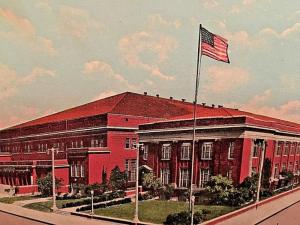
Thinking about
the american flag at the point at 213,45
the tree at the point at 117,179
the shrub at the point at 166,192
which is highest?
the american flag at the point at 213,45

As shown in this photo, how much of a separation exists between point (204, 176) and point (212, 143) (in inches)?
51.7

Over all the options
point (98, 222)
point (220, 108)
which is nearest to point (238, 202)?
point (220, 108)

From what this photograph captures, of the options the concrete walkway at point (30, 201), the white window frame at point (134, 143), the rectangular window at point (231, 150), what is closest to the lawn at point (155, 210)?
the rectangular window at point (231, 150)

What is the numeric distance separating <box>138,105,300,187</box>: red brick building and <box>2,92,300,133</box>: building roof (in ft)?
0.12

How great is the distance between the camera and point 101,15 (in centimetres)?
1074

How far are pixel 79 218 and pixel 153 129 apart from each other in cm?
462

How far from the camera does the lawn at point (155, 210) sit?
36.1 ft

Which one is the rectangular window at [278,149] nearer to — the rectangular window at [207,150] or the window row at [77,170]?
the rectangular window at [207,150]

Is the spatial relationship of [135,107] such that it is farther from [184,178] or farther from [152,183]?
[184,178]

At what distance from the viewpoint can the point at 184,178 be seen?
12.1 meters

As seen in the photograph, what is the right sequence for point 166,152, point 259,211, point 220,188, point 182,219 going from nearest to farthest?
point 182,219 < point 220,188 < point 259,211 < point 166,152

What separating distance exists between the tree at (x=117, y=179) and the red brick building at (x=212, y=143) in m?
1.04

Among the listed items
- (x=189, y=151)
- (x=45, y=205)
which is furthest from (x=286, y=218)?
(x=45, y=205)

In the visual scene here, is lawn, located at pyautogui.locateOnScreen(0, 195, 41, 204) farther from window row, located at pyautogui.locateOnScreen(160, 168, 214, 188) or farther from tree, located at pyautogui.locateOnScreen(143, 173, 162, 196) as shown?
window row, located at pyautogui.locateOnScreen(160, 168, 214, 188)
